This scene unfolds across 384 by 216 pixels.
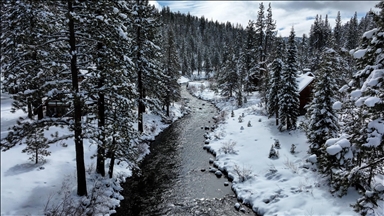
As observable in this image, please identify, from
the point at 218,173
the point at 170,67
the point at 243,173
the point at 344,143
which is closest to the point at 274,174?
the point at 243,173

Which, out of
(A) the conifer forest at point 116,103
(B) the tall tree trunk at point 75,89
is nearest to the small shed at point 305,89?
(A) the conifer forest at point 116,103

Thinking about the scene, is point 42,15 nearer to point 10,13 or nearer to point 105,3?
point 105,3

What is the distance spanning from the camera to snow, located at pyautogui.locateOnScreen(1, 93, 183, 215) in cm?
981

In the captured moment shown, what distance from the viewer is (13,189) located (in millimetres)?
10445

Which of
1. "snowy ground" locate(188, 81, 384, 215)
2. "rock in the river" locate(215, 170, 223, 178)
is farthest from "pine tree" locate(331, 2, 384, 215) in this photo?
"rock in the river" locate(215, 170, 223, 178)

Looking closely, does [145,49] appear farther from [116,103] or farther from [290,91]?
[290,91]

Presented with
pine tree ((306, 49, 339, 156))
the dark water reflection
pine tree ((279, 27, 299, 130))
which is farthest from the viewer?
pine tree ((279, 27, 299, 130))

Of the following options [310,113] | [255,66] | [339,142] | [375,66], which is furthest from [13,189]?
[255,66]

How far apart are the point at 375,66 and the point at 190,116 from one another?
101ft

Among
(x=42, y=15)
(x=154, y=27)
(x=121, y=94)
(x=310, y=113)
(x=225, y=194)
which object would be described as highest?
(x=154, y=27)

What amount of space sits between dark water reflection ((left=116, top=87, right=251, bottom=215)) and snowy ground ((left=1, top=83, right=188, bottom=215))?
1.17 meters

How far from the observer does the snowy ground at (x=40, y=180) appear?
9812mm

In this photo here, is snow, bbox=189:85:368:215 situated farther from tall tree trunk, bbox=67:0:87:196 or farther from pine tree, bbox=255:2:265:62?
pine tree, bbox=255:2:265:62

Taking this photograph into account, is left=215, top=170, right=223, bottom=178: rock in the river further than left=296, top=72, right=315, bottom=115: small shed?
No
